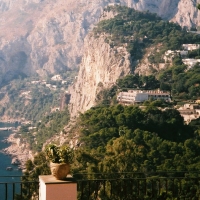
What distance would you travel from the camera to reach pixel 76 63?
523ft

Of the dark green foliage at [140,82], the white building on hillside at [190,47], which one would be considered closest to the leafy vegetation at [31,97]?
the white building on hillside at [190,47]

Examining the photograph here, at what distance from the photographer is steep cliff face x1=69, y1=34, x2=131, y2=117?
212 ft

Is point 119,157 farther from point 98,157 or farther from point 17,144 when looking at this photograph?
point 17,144

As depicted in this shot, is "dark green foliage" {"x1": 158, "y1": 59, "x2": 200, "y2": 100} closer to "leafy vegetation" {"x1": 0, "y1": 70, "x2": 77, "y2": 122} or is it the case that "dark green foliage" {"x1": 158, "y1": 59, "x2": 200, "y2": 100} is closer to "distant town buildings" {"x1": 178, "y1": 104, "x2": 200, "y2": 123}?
"distant town buildings" {"x1": 178, "y1": 104, "x2": 200, "y2": 123}

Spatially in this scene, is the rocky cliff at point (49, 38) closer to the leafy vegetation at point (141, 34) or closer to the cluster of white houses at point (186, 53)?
the leafy vegetation at point (141, 34)

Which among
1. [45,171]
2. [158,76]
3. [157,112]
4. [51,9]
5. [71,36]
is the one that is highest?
[51,9]

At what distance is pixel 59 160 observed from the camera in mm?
7953

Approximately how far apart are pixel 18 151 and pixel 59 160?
65.0 meters

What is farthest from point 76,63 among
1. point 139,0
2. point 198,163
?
point 198,163

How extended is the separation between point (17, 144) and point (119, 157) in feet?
179

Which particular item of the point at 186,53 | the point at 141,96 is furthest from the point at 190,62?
the point at 141,96

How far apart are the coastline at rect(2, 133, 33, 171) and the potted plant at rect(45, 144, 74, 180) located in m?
51.9

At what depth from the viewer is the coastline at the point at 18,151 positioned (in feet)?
208

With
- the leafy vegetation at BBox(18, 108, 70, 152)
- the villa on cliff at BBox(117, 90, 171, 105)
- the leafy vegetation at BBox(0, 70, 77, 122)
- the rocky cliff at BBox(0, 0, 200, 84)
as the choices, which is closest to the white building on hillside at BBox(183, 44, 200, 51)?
the villa on cliff at BBox(117, 90, 171, 105)
